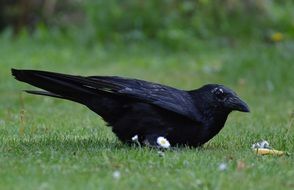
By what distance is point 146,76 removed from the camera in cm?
1294

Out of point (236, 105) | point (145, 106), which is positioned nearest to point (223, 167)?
point (236, 105)

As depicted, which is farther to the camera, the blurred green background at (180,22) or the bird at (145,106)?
the blurred green background at (180,22)

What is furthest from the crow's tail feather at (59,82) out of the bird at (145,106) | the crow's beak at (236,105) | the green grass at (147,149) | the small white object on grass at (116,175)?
the small white object on grass at (116,175)

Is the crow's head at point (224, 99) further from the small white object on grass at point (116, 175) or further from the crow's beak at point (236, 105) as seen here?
Answer: the small white object on grass at point (116, 175)

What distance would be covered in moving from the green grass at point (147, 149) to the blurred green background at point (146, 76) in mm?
12

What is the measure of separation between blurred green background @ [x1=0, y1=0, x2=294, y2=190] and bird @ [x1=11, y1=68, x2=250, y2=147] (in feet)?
0.56

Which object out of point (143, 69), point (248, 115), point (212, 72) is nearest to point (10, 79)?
point (143, 69)

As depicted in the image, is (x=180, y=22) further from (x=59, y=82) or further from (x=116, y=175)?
(x=116, y=175)

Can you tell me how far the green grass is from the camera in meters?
4.77

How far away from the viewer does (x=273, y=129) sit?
772cm

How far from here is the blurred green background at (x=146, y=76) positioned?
4.92 m

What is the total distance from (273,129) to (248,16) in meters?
9.05

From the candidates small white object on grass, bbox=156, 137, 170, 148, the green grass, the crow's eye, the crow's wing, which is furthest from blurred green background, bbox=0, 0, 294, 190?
the crow's eye

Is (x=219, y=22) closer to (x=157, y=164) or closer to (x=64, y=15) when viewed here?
(x=64, y=15)
